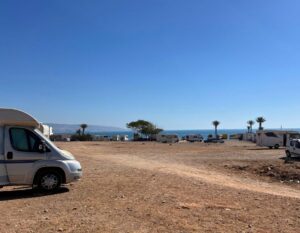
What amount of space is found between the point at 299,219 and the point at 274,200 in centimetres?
248

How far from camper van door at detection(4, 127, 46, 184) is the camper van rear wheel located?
1.45 ft

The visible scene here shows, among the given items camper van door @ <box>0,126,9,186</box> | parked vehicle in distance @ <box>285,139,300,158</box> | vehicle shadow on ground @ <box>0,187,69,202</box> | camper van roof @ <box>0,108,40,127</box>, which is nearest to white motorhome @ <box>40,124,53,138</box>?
camper van roof @ <box>0,108,40,127</box>

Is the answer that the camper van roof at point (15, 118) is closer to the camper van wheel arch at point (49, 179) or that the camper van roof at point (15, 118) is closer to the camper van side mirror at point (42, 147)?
the camper van side mirror at point (42, 147)

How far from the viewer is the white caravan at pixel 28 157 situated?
42.1 ft

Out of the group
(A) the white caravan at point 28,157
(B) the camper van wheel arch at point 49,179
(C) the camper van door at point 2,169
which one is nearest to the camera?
(C) the camper van door at point 2,169

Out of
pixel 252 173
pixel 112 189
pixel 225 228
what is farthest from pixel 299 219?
pixel 252 173

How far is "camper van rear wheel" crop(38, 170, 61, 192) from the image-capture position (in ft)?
43.5

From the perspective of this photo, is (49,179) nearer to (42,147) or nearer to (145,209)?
(42,147)

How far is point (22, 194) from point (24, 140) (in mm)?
1498

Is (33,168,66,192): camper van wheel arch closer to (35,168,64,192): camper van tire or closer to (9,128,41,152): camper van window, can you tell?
(35,168,64,192): camper van tire

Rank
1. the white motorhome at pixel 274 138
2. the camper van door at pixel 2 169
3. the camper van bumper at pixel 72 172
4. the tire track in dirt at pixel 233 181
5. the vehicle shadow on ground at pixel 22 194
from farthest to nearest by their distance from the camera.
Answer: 1. the white motorhome at pixel 274 138
2. the tire track in dirt at pixel 233 181
3. the camper van bumper at pixel 72 172
4. the camper van door at pixel 2 169
5. the vehicle shadow on ground at pixel 22 194

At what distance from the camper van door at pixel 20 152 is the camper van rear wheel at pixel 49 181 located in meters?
0.44

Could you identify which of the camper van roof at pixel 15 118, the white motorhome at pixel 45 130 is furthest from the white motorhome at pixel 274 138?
the camper van roof at pixel 15 118

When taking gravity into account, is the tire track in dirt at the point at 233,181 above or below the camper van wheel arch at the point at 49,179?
below
